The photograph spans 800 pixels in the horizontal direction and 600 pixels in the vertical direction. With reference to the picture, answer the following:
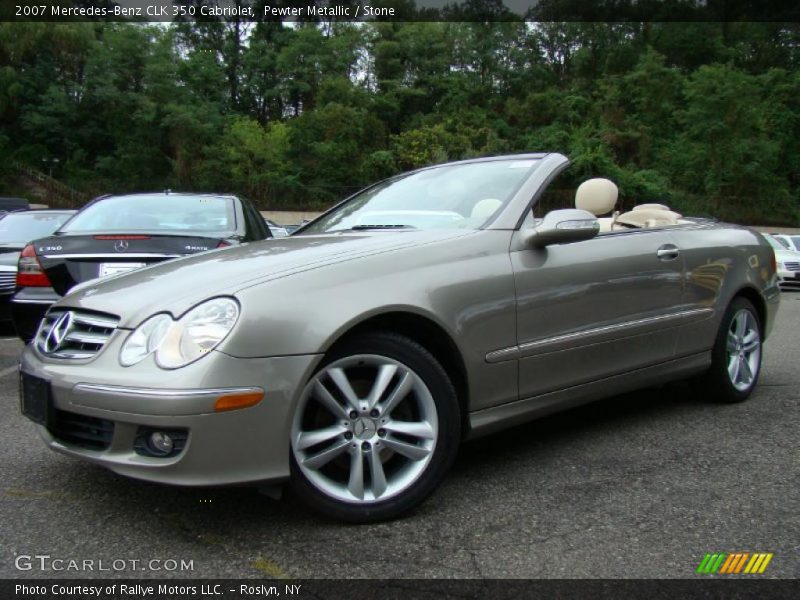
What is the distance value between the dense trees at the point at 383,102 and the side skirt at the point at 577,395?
119 ft

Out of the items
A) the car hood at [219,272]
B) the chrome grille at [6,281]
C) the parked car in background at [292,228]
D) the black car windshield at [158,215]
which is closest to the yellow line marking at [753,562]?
the car hood at [219,272]

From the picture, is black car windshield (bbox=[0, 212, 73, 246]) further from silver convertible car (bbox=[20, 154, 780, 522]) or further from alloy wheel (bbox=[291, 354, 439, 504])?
alloy wheel (bbox=[291, 354, 439, 504])

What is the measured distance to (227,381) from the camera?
233cm

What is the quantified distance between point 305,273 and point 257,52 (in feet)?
195

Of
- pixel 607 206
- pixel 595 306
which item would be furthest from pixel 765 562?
pixel 607 206

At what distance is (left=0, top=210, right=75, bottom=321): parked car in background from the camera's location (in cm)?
674

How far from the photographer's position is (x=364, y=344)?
2.63 m

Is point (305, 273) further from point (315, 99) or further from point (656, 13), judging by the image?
point (656, 13)

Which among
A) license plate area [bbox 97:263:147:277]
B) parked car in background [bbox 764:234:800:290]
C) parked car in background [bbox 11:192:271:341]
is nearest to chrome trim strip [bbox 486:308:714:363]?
→ parked car in background [bbox 11:192:271:341]

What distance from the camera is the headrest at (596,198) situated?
14.5 feet

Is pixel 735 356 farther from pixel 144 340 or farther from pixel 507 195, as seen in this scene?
pixel 144 340

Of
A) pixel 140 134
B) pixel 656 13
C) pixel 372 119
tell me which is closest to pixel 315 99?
pixel 372 119

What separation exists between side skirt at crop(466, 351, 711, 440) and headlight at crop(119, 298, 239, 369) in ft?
3.58

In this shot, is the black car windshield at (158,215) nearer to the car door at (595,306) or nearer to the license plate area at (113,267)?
the license plate area at (113,267)
